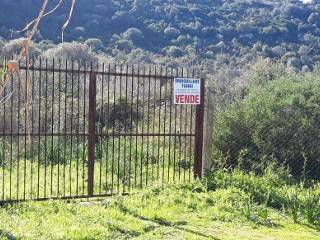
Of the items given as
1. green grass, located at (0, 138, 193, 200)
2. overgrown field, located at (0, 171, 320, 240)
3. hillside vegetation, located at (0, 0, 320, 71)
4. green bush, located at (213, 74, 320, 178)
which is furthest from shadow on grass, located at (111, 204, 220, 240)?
hillside vegetation, located at (0, 0, 320, 71)

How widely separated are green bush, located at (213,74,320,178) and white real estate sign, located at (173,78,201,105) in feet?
6.76

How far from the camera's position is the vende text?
898 centimetres

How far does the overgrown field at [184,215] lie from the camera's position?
6293 millimetres

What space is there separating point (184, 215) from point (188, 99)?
2401 millimetres

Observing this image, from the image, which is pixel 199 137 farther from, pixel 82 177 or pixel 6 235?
pixel 6 235

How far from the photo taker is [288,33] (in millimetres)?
32594

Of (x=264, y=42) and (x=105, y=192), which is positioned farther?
(x=264, y=42)

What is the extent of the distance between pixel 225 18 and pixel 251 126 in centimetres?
2453

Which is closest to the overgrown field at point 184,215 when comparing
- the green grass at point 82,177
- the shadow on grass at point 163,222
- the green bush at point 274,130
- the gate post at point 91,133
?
the shadow on grass at point 163,222

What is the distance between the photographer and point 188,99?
30.0ft

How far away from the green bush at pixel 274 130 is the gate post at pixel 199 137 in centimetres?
127

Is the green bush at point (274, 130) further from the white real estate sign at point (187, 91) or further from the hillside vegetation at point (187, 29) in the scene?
the hillside vegetation at point (187, 29)

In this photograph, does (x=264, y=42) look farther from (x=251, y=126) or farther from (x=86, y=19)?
(x=251, y=126)

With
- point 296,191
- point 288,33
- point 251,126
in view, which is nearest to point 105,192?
point 296,191
